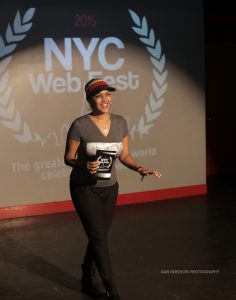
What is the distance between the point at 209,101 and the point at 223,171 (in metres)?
1.25

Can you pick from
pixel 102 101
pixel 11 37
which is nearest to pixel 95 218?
pixel 102 101

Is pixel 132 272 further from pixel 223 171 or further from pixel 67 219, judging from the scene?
pixel 223 171

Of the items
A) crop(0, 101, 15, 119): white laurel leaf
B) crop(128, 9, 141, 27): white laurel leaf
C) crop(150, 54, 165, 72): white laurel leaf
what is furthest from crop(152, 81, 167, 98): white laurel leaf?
crop(0, 101, 15, 119): white laurel leaf

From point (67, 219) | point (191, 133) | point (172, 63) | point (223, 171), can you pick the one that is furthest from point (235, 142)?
point (67, 219)

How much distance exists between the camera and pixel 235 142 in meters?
9.01

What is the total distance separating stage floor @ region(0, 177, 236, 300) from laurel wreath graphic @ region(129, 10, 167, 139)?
107cm

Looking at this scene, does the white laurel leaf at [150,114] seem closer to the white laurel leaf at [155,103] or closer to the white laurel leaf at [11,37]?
the white laurel leaf at [155,103]

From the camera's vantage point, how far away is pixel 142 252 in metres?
5.07

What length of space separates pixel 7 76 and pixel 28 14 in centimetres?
78

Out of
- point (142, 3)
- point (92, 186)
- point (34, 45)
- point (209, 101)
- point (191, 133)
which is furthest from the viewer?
point (209, 101)

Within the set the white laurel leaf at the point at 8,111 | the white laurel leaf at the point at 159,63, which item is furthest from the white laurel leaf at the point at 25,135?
the white laurel leaf at the point at 159,63

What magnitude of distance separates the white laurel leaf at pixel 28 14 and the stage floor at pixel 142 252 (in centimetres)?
240

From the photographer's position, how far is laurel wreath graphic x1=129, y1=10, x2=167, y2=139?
682 cm

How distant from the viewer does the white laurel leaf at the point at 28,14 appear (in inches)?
244
